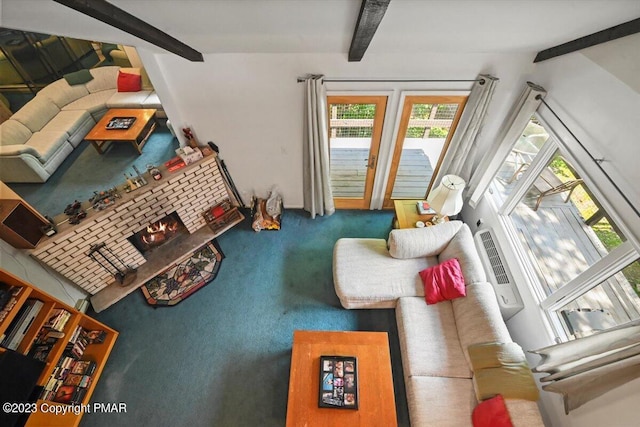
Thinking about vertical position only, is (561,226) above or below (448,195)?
below

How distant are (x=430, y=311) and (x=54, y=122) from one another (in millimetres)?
6259

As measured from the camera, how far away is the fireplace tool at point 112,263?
115 inches

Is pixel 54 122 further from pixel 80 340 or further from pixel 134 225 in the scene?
pixel 80 340

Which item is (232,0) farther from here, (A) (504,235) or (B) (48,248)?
(A) (504,235)

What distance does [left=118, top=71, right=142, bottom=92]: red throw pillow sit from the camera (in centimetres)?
514

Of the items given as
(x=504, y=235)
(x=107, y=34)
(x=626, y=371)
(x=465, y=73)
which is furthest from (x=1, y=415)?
(x=465, y=73)

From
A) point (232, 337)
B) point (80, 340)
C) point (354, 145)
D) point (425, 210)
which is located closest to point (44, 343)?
point (80, 340)

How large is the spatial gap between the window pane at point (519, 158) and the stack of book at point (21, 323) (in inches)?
177

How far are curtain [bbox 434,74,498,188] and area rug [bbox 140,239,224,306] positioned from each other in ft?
10.1

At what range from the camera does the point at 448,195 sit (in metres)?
2.90

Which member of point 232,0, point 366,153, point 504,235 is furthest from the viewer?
point 366,153

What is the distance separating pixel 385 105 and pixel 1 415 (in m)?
3.94

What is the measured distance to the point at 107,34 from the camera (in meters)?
1.87

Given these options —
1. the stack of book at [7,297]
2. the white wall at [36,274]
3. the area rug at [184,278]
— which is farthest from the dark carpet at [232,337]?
the stack of book at [7,297]
